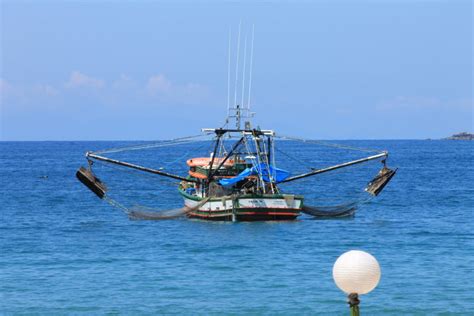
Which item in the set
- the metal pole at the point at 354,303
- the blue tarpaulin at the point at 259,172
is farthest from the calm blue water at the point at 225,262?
the metal pole at the point at 354,303

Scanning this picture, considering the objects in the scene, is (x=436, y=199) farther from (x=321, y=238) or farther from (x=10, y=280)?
(x=10, y=280)

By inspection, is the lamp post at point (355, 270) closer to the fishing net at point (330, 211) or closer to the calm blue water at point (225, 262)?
the calm blue water at point (225, 262)

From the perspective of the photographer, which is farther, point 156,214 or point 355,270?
point 156,214

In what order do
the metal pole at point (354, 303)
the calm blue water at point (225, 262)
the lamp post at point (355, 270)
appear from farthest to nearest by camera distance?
the calm blue water at point (225, 262) < the metal pole at point (354, 303) < the lamp post at point (355, 270)

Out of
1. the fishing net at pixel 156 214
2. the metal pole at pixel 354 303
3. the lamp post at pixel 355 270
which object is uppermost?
the lamp post at pixel 355 270

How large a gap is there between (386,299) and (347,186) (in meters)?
67.6

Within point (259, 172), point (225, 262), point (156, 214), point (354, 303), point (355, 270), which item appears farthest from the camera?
point (156, 214)

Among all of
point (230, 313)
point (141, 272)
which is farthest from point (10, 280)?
point (230, 313)

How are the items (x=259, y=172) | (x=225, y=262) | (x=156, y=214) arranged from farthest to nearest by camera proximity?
(x=156, y=214), (x=259, y=172), (x=225, y=262)

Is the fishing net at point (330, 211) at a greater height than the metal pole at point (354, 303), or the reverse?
the metal pole at point (354, 303)

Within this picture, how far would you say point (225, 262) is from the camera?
3825cm

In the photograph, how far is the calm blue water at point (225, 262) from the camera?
30031 millimetres

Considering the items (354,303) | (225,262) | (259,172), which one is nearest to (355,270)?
(354,303)

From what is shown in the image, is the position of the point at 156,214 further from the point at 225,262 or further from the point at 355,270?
the point at 355,270
